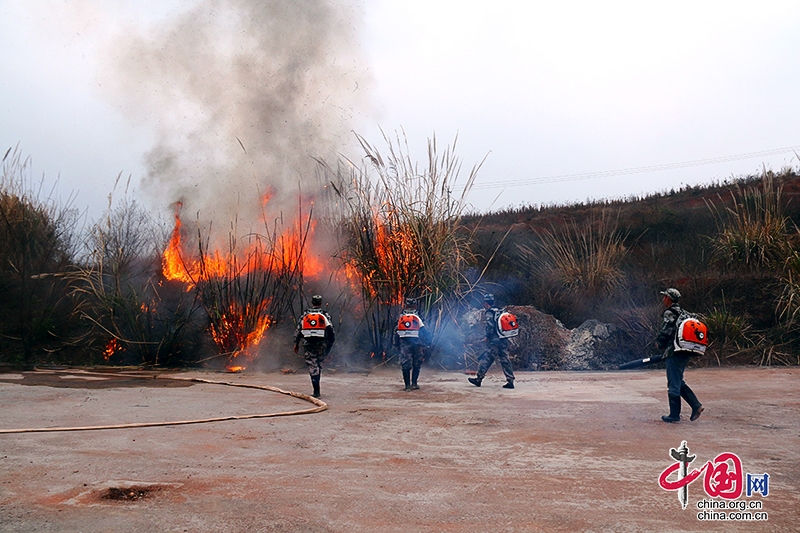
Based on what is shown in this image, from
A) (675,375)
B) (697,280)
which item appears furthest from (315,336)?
(697,280)

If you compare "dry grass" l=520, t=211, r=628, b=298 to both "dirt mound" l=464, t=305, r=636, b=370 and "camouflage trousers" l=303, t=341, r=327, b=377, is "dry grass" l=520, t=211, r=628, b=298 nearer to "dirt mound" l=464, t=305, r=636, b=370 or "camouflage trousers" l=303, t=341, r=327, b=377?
"dirt mound" l=464, t=305, r=636, b=370

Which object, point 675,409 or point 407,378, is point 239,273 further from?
point 675,409

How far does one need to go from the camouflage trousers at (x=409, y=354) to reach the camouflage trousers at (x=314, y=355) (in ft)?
4.77

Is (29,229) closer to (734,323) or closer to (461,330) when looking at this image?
(461,330)

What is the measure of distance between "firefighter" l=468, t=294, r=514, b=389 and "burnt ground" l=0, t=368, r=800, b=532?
678mm

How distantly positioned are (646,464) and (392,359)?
942 cm

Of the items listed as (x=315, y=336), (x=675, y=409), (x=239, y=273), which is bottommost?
(x=675, y=409)

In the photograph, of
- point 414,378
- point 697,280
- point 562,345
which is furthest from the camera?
point 697,280

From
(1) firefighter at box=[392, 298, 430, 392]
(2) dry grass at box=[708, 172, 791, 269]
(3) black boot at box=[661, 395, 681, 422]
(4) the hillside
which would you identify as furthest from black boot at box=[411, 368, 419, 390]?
(2) dry grass at box=[708, 172, 791, 269]

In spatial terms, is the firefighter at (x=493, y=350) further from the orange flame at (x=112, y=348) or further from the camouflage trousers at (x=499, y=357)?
the orange flame at (x=112, y=348)

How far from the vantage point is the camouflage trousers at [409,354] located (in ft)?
36.9

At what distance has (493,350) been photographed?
1148 centimetres

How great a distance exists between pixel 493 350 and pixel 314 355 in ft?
10.8

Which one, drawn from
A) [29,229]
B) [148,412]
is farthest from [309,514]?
[29,229]
